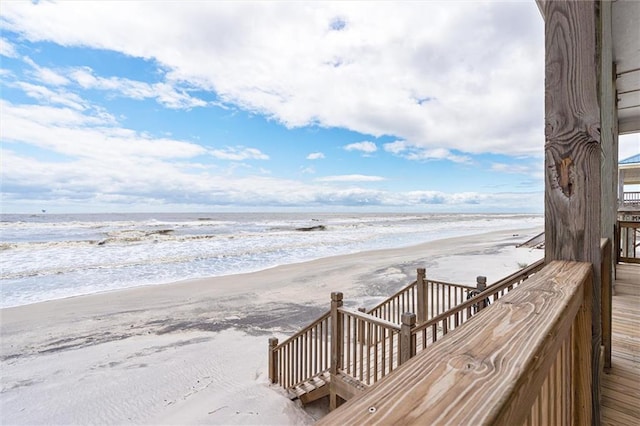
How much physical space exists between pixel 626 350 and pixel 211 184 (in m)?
78.9

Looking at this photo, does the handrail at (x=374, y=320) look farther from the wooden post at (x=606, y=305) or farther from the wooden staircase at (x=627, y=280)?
the wooden staircase at (x=627, y=280)

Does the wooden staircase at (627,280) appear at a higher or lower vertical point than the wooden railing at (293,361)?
higher

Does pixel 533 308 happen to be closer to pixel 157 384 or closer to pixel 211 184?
pixel 157 384

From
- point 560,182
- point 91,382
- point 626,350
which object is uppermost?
point 560,182

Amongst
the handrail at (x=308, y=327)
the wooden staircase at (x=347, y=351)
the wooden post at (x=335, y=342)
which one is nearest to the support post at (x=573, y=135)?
the wooden staircase at (x=347, y=351)

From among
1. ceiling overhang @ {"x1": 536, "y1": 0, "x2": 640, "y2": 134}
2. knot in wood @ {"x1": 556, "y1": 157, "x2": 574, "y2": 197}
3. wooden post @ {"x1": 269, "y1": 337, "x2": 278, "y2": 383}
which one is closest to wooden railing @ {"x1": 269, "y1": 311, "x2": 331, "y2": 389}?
wooden post @ {"x1": 269, "y1": 337, "x2": 278, "y2": 383}

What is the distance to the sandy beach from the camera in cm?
423

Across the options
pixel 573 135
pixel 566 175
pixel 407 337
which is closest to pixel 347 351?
pixel 407 337

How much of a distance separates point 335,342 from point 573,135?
11.3 feet

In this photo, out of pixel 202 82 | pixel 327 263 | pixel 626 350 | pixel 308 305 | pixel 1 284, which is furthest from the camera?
pixel 202 82

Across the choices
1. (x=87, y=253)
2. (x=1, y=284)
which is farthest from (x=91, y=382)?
(x=87, y=253)

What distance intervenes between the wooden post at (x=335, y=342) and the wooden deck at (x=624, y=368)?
8.31 feet

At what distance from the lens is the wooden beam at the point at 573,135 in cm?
125

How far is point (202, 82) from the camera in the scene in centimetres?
2711
